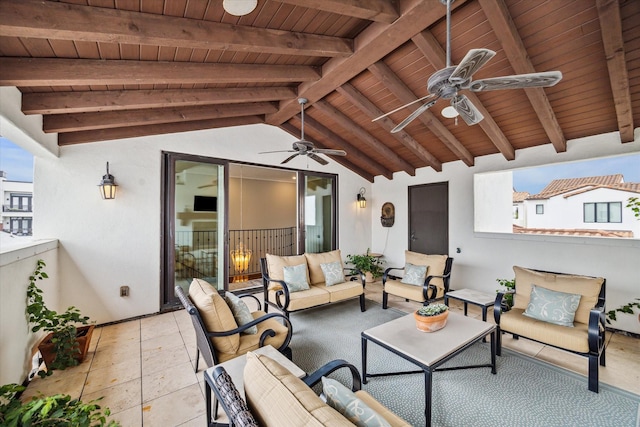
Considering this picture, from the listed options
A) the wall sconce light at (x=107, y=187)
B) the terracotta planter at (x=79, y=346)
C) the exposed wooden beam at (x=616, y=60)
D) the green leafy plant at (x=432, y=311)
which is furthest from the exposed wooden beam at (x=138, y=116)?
the exposed wooden beam at (x=616, y=60)

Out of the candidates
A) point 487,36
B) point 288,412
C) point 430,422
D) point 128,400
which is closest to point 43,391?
point 128,400

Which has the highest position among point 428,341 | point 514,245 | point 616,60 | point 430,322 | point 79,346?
→ point 616,60

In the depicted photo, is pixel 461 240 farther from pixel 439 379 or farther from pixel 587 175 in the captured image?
pixel 439 379

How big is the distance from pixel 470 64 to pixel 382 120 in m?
2.55

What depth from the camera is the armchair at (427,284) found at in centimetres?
406

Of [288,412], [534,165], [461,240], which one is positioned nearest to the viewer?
[288,412]

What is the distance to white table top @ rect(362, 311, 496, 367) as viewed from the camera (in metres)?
2.17

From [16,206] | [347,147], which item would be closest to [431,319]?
[347,147]

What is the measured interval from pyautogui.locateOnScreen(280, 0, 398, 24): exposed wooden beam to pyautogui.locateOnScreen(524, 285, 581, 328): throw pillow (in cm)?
324

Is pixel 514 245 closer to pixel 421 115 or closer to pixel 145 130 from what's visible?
pixel 421 115

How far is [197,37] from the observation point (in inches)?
89.0

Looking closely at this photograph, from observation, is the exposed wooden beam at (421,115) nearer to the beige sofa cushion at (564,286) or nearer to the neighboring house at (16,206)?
the beige sofa cushion at (564,286)

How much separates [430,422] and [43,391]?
3.30 m

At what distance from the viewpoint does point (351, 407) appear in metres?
1.07
